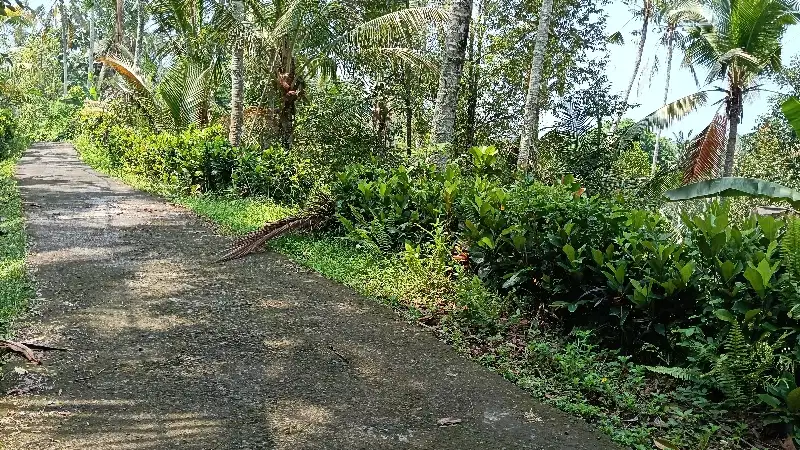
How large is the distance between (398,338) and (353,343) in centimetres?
38

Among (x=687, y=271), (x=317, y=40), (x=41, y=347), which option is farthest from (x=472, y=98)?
(x=41, y=347)

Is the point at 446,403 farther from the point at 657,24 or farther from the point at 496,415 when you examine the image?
the point at 657,24

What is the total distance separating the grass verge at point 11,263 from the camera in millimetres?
4906

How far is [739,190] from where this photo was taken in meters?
5.76

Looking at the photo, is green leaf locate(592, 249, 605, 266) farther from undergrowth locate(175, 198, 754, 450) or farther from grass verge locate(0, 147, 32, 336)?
grass verge locate(0, 147, 32, 336)

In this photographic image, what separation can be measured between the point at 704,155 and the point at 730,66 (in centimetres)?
332

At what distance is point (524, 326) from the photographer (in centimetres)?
504

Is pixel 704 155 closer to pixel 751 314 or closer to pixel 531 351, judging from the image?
pixel 531 351

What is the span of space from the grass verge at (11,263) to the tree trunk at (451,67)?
4.87 metres

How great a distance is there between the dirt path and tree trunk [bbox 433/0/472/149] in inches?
108

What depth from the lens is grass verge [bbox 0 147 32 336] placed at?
16.1ft

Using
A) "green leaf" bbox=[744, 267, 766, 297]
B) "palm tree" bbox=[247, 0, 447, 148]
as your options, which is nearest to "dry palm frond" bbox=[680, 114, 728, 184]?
"palm tree" bbox=[247, 0, 447, 148]

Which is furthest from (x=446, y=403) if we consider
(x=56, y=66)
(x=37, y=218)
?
(x=56, y=66)

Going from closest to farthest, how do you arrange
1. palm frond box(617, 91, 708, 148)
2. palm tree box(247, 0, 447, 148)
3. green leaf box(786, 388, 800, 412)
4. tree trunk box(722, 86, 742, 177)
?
green leaf box(786, 388, 800, 412)
palm tree box(247, 0, 447, 148)
tree trunk box(722, 86, 742, 177)
palm frond box(617, 91, 708, 148)
